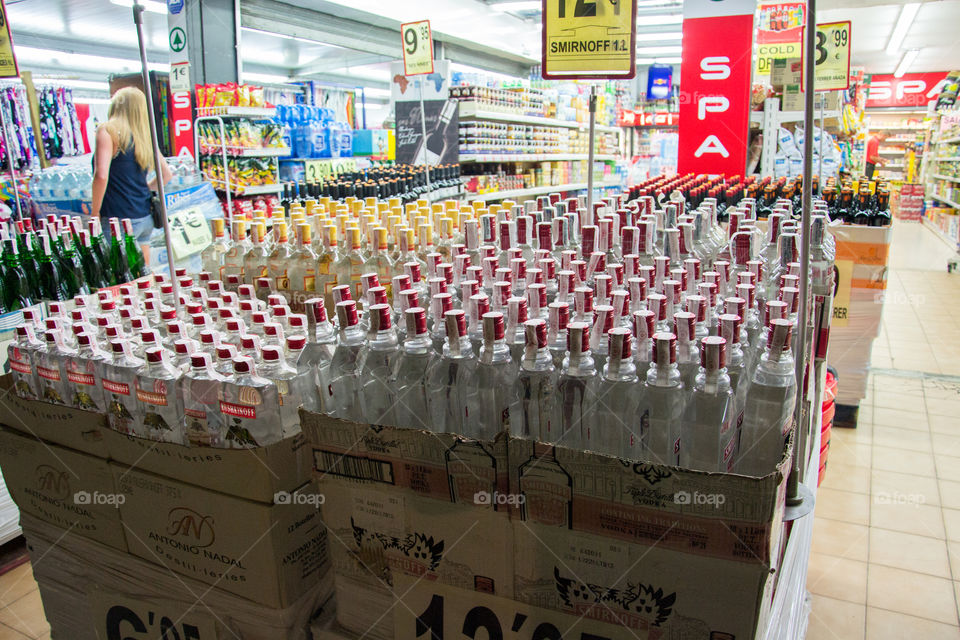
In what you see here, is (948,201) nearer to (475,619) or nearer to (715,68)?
(715,68)

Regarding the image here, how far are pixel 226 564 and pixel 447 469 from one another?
1.81ft

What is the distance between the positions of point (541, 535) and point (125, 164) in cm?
454

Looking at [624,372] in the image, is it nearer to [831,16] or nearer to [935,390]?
[935,390]

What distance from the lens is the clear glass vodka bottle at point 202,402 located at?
124 centimetres

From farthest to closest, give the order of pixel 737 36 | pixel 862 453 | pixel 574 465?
1. pixel 737 36
2. pixel 862 453
3. pixel 574 465

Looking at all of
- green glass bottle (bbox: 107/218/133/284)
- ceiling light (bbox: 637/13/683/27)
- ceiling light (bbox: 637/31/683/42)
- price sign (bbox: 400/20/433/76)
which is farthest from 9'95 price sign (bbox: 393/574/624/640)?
ceiling light (bbox: 637/31/683/42)

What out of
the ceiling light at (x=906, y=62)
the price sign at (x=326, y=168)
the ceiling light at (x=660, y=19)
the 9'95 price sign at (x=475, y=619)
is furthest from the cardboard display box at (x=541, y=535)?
the ceiling light at (x=906, y=62)

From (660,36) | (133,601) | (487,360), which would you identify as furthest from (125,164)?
(660,36)

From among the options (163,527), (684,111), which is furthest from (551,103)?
(163,527)

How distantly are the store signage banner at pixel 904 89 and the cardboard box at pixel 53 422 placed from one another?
70.6ft

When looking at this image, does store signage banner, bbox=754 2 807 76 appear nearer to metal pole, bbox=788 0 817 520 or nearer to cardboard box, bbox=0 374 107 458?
metal pole, bbox=788 0 817 520

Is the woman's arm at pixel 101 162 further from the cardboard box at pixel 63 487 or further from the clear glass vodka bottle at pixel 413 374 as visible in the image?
the clear glass vodka bottle at pixel 413 374

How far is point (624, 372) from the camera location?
1014 mm

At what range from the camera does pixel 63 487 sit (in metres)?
1.47
